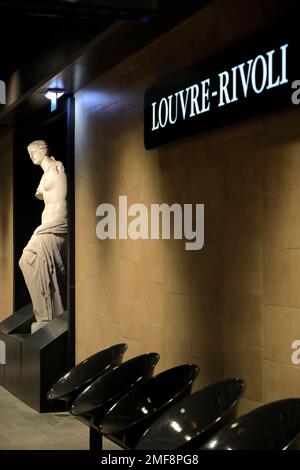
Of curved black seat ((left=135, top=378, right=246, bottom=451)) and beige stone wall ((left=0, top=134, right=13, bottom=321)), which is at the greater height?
beige stone wall ((left=0, top=134, right=13, bottom=321))

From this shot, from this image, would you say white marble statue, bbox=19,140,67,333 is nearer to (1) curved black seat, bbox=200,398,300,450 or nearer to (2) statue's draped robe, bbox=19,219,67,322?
(2) statue's draped robe, bbox=19,219,67,322

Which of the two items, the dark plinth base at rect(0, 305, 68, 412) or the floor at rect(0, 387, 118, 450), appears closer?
the floor at rect(0, 387, 118, 450)

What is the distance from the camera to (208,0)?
4.90 metres

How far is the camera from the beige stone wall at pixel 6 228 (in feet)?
33.4

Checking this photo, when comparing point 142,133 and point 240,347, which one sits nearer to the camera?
point 240,347

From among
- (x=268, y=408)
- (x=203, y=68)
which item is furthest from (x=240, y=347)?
(x=203, y=68)

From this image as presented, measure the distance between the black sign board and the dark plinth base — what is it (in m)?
2.44

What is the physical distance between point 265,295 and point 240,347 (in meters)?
0.41

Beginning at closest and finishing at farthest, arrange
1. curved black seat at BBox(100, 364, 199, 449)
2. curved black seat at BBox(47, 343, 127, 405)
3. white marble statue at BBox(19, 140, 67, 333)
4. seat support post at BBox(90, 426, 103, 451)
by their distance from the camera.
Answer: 1. curved black seat at BBox(100, 364, 199, 449)
2. seat support post at BBox(90, 426, 103, 451)
3. curved black seat at BBox(47, 343, 127, 405)
4. white marble statue at BBox(19, 140, 67, 333)

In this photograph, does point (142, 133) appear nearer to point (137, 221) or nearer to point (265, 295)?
point (137, 221)

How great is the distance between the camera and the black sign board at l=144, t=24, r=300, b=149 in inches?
159

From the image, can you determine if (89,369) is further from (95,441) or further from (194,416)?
(194,416)

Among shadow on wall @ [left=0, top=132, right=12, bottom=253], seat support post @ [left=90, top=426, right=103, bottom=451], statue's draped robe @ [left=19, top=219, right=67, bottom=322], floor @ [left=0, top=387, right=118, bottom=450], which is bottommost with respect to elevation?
floor @ [left=0, top=387, right=118, bottom=450]

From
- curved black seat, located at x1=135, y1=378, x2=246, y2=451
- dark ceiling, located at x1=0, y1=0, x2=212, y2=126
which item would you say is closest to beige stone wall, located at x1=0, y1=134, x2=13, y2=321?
dark ceiling, located at x1=0, y1=0, x2=212, y2=126
